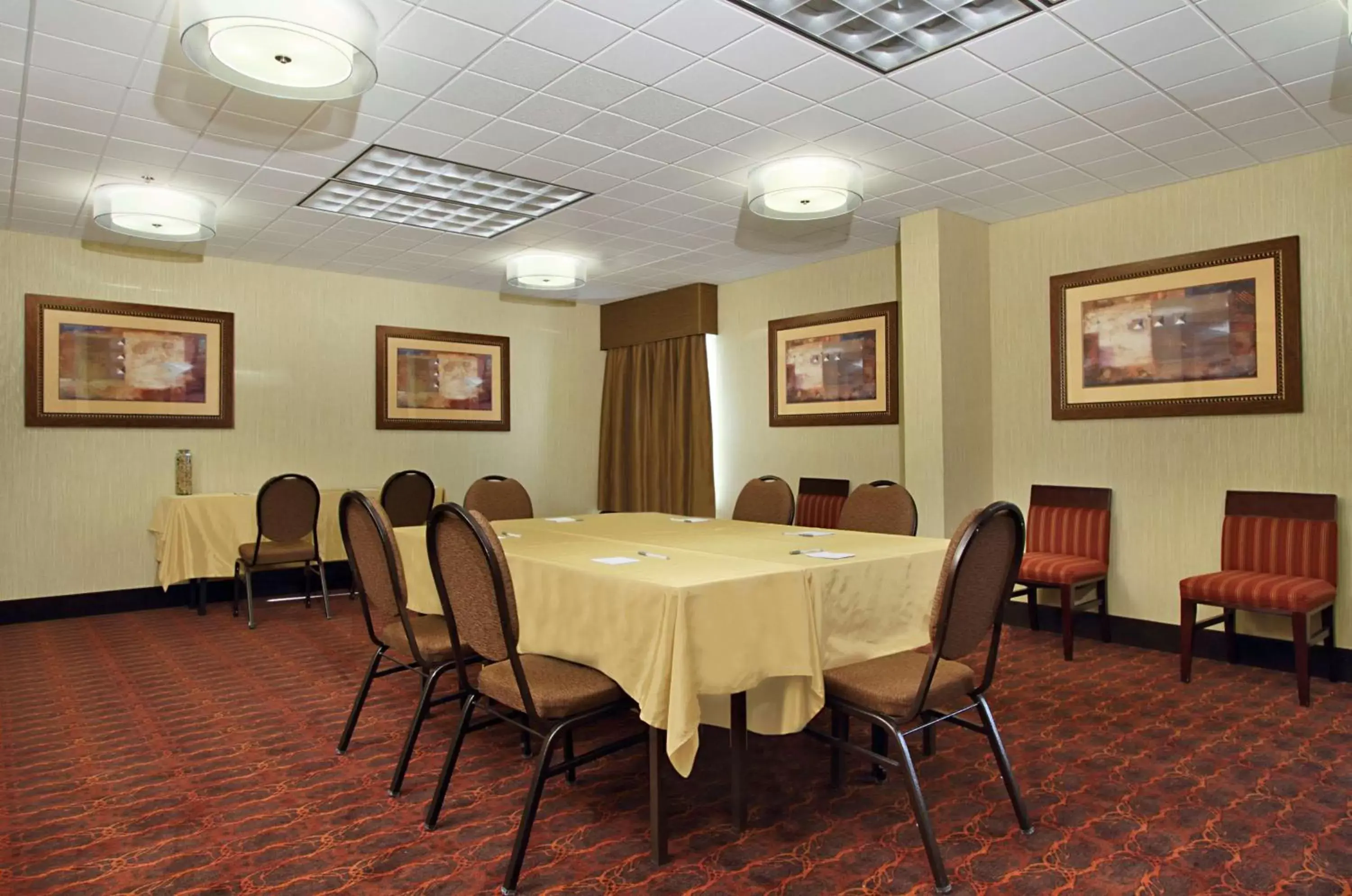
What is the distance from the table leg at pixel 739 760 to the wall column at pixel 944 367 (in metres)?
3.04

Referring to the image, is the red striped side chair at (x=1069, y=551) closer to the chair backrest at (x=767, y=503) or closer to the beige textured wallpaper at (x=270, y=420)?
the chair backrest at (x=767, y=503)

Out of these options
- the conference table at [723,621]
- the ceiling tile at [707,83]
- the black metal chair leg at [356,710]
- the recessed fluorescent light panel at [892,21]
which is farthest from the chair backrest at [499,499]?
the recessed fluorescent light panel at [892,21]

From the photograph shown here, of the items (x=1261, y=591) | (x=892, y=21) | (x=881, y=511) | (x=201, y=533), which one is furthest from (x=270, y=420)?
(x=1261, y=591)

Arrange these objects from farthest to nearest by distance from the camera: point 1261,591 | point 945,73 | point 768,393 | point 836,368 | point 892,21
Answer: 1. point 768,393
2. point 836,368
3. point 1261,591
4. point 945,73
5. point 892,21

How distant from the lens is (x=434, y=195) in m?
5.00

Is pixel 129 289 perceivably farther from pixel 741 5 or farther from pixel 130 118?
pixel 741 5

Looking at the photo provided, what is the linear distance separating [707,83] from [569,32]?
67cm

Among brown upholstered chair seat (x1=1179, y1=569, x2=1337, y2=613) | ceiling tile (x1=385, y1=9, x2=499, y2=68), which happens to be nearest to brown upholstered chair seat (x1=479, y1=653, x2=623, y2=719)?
ceiling tile (x1=385, y1=9, x2=499, y2=68)

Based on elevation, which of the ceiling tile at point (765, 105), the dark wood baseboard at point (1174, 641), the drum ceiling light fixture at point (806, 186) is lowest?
the dark wood baseboard at point (1174, 641)

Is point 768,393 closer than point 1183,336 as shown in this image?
No

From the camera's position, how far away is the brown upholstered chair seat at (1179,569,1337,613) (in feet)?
12.5

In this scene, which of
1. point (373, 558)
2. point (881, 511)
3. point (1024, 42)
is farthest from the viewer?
point (881, 511)

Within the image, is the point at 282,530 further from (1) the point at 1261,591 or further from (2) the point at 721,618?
(1) the point at 1261,591

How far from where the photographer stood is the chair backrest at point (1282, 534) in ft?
13.6
